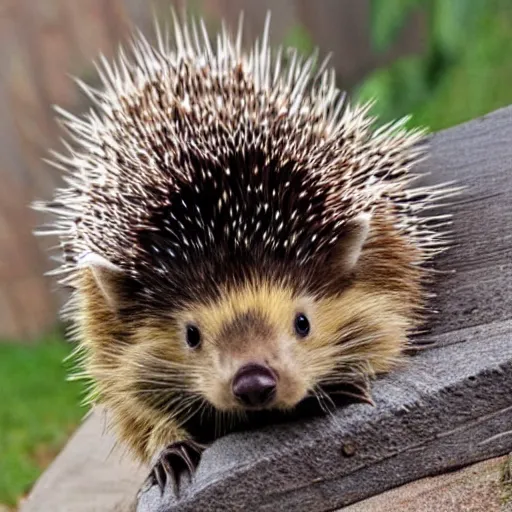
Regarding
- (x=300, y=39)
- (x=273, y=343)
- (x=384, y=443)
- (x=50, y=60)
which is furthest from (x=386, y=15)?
(x=384, y=443)

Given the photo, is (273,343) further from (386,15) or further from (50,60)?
(50,60)

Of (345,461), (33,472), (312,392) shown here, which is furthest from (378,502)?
(33,472)

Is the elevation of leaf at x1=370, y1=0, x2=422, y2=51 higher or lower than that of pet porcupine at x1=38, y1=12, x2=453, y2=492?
higher

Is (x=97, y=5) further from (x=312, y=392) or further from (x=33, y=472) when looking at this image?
(x=312, y=392)

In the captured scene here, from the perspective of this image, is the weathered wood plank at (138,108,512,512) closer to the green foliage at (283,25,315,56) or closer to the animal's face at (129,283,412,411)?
the animal's face at (129,283,412,411)

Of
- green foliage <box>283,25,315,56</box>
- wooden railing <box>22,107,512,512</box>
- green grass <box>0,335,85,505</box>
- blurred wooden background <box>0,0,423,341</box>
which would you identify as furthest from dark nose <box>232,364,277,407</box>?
blurred wooden background <box>0,0,423,341</box>

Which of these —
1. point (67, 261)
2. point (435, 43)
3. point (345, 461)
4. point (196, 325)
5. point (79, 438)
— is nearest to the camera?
point (345, 461)
